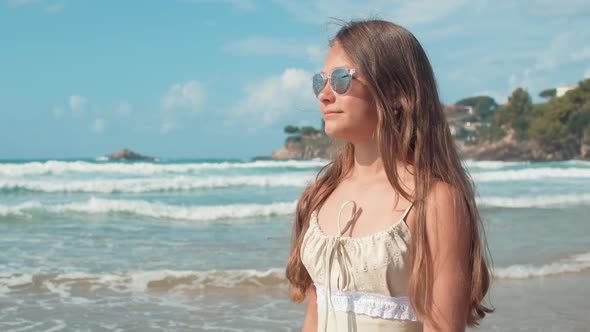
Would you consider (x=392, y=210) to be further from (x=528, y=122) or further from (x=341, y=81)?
(x=528, y=122)

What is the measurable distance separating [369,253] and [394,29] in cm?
59

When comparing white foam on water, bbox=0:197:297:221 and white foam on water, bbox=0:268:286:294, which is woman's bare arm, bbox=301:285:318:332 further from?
white foam on water, bbox=0:197:297:221

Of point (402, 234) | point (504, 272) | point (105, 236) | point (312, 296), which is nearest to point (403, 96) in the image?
point (402, 234)

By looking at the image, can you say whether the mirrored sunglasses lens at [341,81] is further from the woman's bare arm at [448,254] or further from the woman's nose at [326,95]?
the woman's bare arm at [448,254]

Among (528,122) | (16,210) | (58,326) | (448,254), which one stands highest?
(528,122)

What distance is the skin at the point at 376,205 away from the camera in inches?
63.7

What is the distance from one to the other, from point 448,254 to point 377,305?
0.79ft

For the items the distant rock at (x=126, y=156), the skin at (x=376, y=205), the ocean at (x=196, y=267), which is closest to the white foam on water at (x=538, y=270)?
the ocean at (x=196, y=267)

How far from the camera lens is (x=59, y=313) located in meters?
5.88

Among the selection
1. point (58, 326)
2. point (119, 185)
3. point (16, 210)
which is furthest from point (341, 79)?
point (119, 185)

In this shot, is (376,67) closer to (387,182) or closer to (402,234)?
(387,182)

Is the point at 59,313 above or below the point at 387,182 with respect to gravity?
below

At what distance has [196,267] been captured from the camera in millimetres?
7855

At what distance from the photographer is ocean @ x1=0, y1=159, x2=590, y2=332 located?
564 cm
